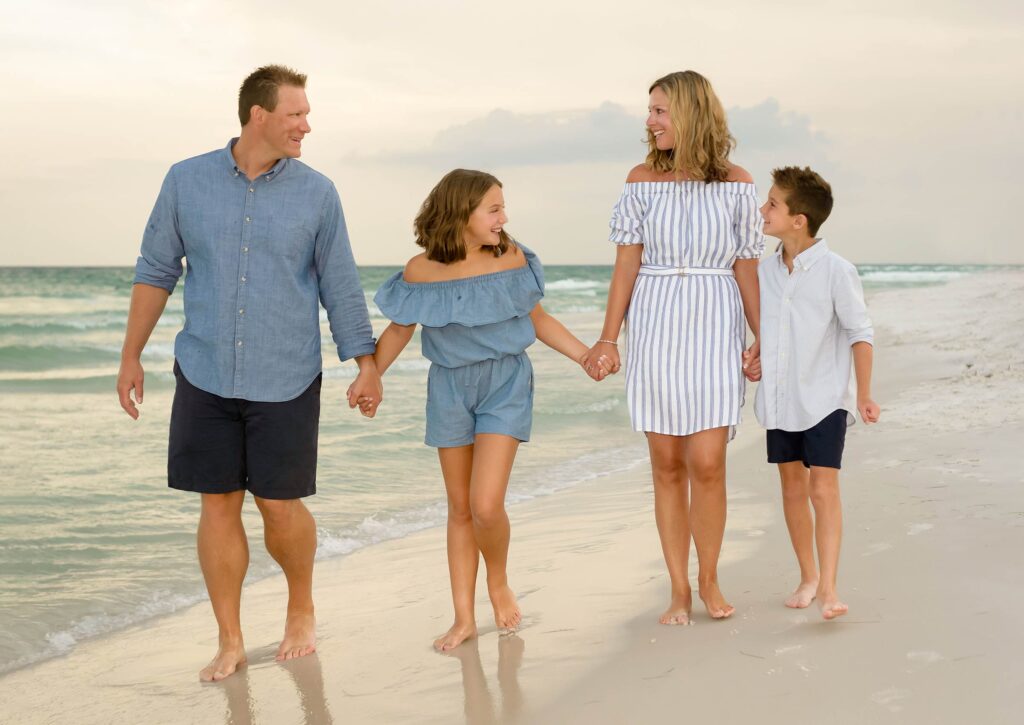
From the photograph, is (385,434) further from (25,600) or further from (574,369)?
(574,369)

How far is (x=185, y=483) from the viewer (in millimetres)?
3777

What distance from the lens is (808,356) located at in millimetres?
3947

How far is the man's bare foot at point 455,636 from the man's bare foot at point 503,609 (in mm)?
105

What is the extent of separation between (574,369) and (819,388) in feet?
36.8

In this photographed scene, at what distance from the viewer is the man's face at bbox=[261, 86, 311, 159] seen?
3766 mm

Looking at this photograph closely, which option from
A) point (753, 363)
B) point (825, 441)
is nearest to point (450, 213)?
point (753, 363)

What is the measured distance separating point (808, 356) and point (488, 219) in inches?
48.5

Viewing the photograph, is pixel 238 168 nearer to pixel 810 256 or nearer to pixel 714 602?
pixel 810 256

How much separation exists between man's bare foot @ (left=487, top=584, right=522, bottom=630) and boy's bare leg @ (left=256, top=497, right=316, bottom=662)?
669mm

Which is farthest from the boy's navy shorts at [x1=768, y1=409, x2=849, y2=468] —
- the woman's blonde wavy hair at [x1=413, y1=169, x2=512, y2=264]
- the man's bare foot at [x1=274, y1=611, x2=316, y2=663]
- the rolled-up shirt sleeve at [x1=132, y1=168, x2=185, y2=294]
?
the rolled-up shirt sleeve at [x1=132, y1=168, x2=185, y2=294]

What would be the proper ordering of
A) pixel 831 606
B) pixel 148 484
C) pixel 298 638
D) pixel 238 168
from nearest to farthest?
1. pixel 831 606
2. pixel 238 168
3. pixel 298 638
4. pixel 148 484

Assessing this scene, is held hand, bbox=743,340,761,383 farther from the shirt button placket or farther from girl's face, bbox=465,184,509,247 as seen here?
the shirt button placket

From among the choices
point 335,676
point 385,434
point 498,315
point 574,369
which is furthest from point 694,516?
point 574,369

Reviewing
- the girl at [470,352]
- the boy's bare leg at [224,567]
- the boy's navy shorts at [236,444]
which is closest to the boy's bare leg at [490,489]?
the girl at [470,352]
